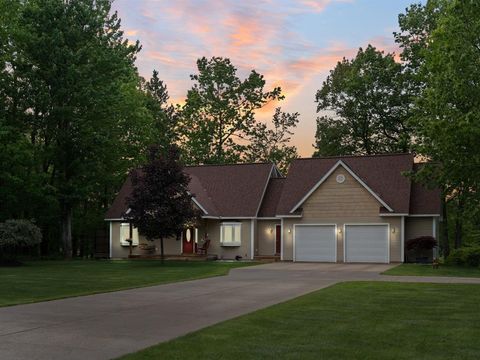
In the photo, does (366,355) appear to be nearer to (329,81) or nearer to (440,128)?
(440,128)

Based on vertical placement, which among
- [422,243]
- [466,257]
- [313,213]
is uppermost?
[313,213]

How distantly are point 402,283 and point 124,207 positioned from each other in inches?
1020

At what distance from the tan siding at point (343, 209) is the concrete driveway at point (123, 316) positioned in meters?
16.6

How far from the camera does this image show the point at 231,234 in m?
39.2

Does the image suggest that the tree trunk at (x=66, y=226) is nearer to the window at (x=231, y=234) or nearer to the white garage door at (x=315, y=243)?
the window at (x=231, y=234)

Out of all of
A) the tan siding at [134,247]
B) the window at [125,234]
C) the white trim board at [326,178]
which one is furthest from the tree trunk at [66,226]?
the white trim board at [326,178]

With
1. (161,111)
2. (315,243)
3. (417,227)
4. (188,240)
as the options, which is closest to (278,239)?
(315,243)

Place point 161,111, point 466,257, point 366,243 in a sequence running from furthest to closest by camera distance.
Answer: point 161,111 → point 366,243 → point 466,257

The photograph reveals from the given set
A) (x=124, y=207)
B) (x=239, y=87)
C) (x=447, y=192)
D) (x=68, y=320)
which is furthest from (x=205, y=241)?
(x=68, y=320)

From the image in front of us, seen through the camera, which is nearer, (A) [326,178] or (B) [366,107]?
(A) [326,178]

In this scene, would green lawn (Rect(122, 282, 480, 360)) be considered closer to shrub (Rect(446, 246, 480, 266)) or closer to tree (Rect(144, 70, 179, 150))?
shrub (Rect(446, 246, 480, 266))

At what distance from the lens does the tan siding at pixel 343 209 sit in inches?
1372

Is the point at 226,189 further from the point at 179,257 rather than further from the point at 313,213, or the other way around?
the point at 313,213

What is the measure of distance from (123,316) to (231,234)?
90.5 ft
